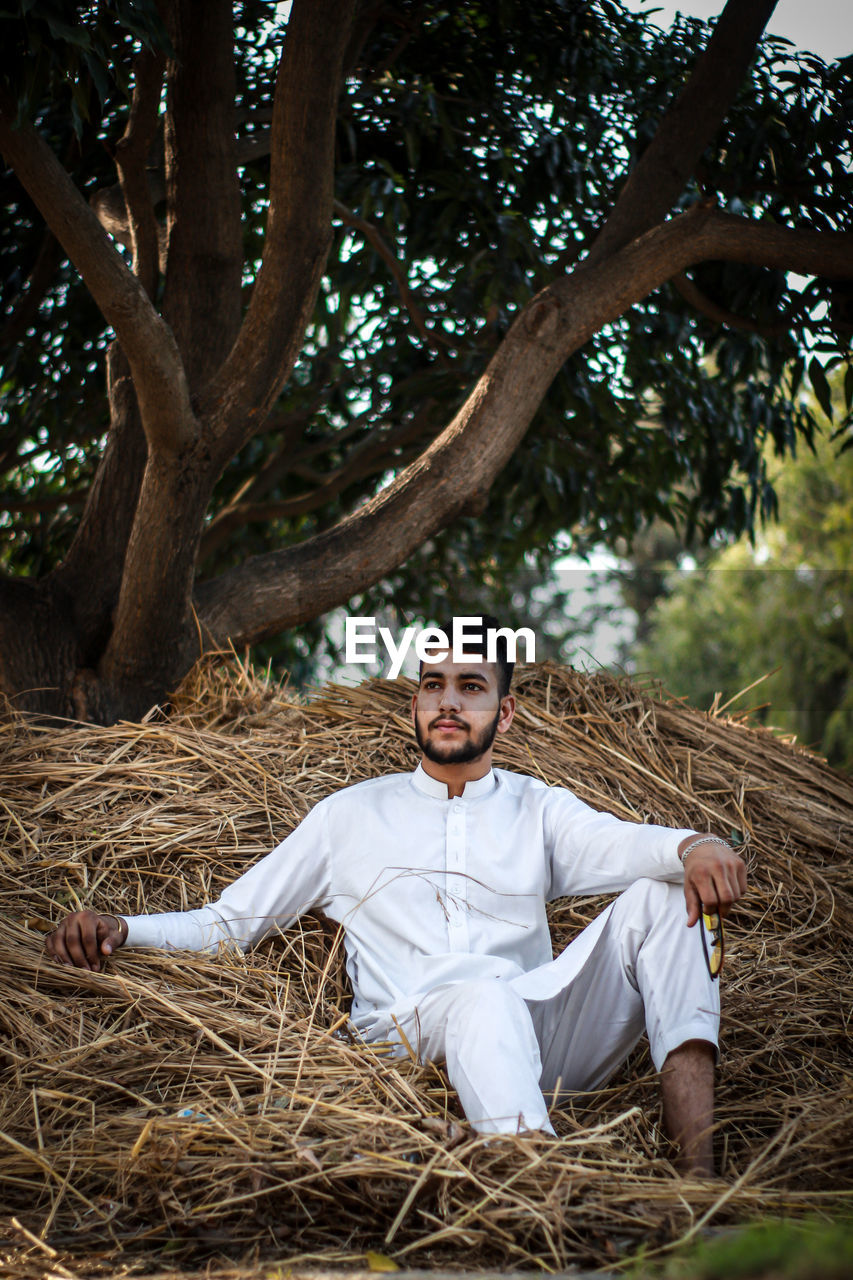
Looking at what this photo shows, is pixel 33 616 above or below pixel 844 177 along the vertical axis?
below

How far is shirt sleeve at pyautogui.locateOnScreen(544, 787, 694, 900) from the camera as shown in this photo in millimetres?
2008

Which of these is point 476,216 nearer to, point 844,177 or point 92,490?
point 844,177

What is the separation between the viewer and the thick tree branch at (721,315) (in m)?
3.47

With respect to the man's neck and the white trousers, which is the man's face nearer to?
the man's neck

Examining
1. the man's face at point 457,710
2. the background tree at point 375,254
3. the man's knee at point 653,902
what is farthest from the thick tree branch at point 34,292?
the man's knee at point 653,902

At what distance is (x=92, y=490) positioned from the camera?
11.9 ft

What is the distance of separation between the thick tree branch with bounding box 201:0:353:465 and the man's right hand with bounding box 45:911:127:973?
1601 mm

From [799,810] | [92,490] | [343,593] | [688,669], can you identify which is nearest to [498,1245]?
[799,810]

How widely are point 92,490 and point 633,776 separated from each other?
7.03 feet

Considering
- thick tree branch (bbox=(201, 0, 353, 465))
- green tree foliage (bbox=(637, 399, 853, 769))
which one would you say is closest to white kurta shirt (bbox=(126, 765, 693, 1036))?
thick tree branch (bbox=(201, 0, 353, 465))

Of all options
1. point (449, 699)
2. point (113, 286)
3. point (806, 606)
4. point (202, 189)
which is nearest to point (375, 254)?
point (202, 189)

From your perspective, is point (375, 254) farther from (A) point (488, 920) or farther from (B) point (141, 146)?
(A) point (488, 920)

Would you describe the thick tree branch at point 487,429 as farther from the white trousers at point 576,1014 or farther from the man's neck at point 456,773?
Result: the white trousers at point 576,1014

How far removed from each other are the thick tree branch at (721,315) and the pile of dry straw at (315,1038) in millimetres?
1349
